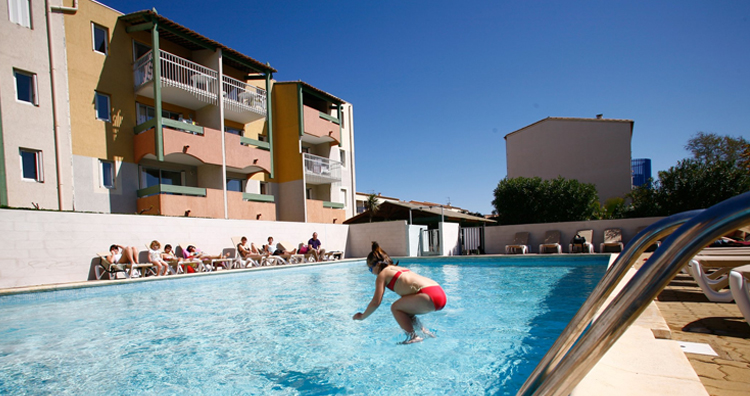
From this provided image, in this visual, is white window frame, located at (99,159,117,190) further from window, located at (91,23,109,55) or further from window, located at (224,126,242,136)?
window, located at (224,126,242,136)

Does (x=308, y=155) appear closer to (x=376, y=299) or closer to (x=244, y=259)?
(x=244, y=259)

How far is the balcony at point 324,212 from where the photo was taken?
19969 millimetres

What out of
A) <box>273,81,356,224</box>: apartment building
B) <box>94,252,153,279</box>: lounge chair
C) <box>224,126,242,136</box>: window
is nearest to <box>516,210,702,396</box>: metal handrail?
<box>94,252,153,279</box>: lounge chair

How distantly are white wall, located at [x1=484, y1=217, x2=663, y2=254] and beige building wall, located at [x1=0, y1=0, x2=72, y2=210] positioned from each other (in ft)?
55.7

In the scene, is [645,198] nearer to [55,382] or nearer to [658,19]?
[658,19]

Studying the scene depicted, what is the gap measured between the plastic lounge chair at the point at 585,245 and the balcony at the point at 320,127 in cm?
1397

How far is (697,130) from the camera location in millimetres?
33750

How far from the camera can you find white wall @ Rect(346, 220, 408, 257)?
55.2ft

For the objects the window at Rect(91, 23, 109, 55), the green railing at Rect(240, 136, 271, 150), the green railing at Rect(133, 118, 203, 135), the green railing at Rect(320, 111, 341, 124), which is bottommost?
the green railing at Rect(240, 136, 271, 150)

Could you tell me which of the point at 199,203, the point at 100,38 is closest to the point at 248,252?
the point at 199,203

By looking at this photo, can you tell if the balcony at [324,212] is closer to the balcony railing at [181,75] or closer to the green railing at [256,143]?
the green railing at [256,143]

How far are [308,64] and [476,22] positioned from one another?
10.0 m

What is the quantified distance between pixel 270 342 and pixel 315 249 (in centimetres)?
1085

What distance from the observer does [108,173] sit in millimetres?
13672
